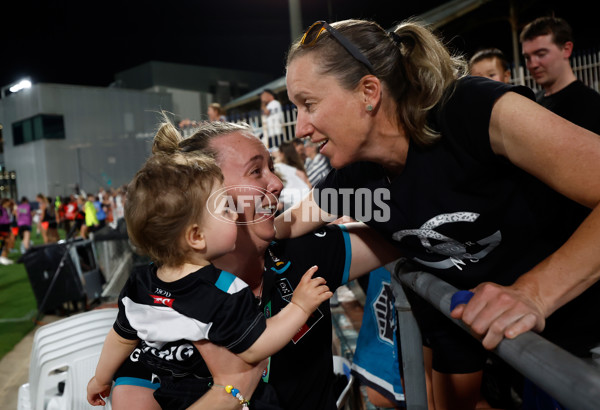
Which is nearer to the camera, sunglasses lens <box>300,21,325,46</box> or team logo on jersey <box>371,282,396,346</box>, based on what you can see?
sunglasses lens <box>300,21,325,46</box>

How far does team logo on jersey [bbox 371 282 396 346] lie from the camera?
2.04m

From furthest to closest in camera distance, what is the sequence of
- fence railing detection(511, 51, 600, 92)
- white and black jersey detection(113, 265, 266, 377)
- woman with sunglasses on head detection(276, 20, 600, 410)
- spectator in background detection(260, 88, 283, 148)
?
fence railing detection(511, 51, 600, 92), spectator in background detection(260, 88, 283, 148), white and black jersey detection(113, 265, 266, 377), woman with sunglasses on head detection(276, 20, 600, 410)

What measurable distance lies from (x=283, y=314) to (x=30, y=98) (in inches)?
1359

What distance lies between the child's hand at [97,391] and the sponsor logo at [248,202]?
805 millimetres

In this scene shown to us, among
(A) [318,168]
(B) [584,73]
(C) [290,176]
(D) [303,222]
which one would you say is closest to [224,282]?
(D) [303,222]

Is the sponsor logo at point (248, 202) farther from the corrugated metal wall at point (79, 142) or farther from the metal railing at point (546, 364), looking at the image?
the corrugated metal wall at point (79, 142)

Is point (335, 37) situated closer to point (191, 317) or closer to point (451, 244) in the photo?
point (451, 244)

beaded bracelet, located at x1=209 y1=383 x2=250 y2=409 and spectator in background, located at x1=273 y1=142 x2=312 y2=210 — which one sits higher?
spectator in background, located at x1=273 y1=142 x2=312 y2=210

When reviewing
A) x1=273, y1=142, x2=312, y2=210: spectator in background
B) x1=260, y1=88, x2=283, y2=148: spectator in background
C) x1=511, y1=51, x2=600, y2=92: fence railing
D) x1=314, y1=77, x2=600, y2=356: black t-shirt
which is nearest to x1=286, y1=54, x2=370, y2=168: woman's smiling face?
x1=314, y1=77, x2=600, y2=356: black t-shirt

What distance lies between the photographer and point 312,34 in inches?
65.2

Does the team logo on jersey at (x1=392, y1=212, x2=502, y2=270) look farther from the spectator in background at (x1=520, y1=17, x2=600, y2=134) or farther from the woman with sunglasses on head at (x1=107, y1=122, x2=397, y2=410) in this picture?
the spectator in background at (x1=520, y1=17, x2=600, y2=134)

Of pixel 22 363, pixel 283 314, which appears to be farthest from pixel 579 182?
pixel 22 363

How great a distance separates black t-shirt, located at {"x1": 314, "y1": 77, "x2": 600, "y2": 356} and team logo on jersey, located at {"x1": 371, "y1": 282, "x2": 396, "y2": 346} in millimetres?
528

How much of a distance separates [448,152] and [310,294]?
626 millimetres
